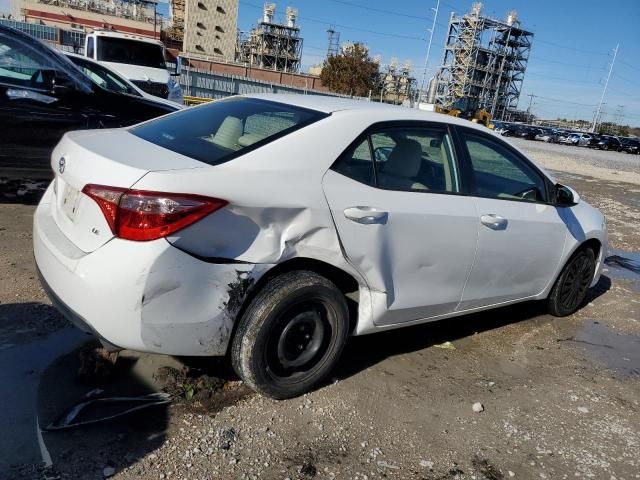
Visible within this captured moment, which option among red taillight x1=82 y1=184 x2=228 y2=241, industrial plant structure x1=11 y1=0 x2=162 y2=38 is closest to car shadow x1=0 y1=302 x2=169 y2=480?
red taillight x1=82 y1=184 x2=228 y2=241

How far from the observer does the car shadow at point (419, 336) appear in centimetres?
361

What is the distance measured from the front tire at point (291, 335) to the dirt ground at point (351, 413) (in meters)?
0.15

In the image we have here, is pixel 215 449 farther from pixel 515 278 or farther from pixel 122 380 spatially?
pixel 515 278

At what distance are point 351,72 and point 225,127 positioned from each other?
203 feet

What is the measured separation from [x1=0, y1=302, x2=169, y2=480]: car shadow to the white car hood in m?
12.8

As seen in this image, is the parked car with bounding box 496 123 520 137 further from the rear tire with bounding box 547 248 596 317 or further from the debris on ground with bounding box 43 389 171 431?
the debris on ground with bounding box 43 389 171 431

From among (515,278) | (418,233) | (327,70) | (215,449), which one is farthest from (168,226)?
(327,70)

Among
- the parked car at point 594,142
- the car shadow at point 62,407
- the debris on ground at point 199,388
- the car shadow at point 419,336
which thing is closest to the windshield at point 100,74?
the car shadow at point 62,407

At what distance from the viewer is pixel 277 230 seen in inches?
104

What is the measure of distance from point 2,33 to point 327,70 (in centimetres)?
6074

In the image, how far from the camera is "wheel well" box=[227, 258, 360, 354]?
2.70 metres

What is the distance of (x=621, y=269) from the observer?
274 inches

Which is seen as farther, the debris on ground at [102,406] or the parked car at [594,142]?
the parked car at [594,142]

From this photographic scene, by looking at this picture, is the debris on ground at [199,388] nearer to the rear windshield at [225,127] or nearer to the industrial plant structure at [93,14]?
the rear windshield at [225,127]
